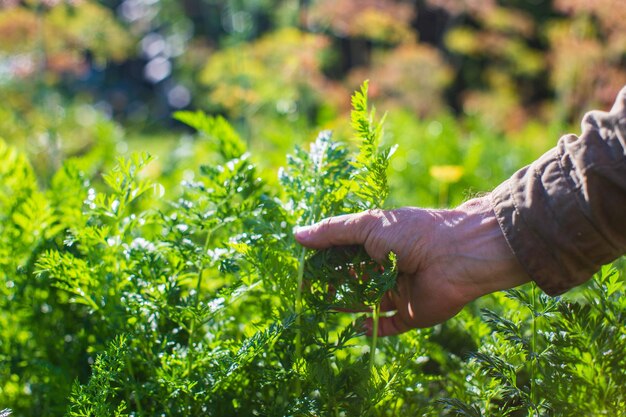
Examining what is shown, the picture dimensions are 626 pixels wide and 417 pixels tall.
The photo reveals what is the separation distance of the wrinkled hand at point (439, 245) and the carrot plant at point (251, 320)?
0.14 ft

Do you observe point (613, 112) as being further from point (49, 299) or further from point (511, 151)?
point (511, 151)

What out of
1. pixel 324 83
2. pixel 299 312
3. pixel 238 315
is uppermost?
pixel 299 312

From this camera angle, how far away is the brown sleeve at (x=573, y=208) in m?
1.25

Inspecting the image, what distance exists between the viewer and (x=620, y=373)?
1271 millimetres

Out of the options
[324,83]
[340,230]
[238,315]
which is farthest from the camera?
[324,83]

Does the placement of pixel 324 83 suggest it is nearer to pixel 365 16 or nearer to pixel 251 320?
pixel 365 16

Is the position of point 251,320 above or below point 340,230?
below

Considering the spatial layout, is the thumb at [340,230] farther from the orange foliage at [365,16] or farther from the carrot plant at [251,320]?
the orange foliage at [365,16]

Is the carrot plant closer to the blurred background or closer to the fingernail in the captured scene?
the fingernail

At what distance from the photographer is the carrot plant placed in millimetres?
1284

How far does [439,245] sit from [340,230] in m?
0.21

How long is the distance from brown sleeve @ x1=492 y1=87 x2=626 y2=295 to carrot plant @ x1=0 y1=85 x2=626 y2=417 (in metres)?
0.07

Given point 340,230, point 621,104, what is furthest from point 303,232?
point 621,104

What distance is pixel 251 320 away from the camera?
1.49m
